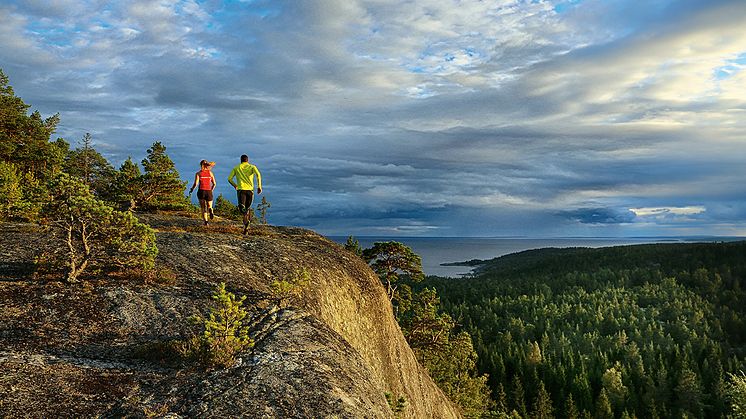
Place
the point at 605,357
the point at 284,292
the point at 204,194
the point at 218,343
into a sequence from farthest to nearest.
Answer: the point at 605,357, the point at 204,194, the point at 284,292, the point at 218,343

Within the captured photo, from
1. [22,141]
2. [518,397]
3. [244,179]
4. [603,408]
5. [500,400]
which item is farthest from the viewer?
[518,397]

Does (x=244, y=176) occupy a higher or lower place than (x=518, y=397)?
higher

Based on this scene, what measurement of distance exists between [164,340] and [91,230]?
4.44 m

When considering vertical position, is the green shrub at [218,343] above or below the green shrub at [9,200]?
below

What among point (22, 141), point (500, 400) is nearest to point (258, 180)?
point (22, 141)

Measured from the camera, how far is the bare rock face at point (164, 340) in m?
7.04

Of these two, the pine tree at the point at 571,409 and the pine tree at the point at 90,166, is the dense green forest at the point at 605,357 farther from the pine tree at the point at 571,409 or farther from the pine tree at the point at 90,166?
the pine tree at the point at 90,166

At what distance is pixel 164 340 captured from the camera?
9.20m

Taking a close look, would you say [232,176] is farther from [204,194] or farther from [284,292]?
[284,292]

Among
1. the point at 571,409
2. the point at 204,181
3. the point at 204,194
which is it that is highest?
the point at 204,181

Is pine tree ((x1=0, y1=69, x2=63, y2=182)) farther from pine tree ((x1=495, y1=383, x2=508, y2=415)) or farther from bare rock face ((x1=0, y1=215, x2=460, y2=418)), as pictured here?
pine tree ((x1=495, y1=383, x2=508, y2=415))

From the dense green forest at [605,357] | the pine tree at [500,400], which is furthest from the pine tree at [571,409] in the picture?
the pine tree at [500,400]

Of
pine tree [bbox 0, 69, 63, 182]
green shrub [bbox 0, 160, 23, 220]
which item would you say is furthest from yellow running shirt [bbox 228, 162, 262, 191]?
pine tree [bbox 0, 69, 63, 182]

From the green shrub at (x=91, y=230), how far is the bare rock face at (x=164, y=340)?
579 millimetres
